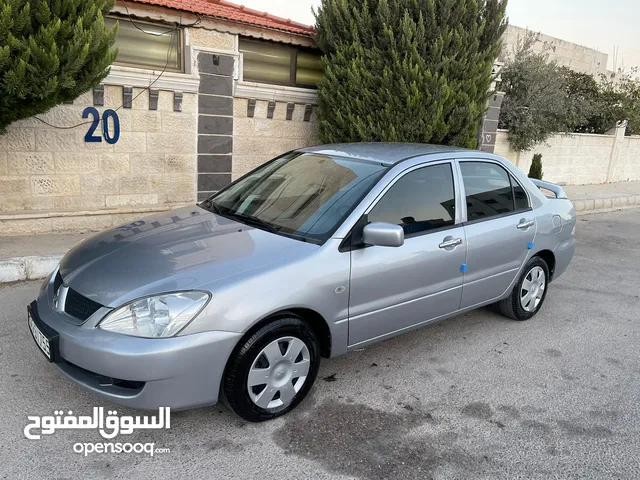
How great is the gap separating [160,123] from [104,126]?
761 mm

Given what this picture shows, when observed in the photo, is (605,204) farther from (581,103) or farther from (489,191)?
(489,191)

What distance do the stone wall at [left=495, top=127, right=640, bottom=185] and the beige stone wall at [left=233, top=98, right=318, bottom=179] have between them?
18.9ft

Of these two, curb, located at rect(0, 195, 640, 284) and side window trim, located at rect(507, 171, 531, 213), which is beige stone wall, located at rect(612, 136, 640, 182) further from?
curb, located at rect(0, 195, 640, 284)

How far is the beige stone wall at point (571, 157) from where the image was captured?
13094mm

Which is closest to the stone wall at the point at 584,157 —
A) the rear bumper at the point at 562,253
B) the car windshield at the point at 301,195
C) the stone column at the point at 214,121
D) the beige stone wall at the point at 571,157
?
the beige stone wall at the point at 571,157

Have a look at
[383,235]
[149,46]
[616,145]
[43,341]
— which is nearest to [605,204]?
[616,145]

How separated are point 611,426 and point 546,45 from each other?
15.2 metres

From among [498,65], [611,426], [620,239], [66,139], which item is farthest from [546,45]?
[611,426]

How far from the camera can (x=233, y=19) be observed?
7.46 m

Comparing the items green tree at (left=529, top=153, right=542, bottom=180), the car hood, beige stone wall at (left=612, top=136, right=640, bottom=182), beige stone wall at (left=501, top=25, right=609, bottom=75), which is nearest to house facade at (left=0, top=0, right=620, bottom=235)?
the car hood

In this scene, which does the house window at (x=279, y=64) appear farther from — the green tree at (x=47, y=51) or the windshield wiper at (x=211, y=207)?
the windshield wiper at (x=211, y=207)

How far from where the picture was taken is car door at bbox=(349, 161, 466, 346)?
3.41 meters

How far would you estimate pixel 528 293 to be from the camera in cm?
482

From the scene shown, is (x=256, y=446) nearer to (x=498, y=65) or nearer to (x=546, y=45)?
(x=498, y=65)
